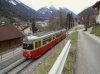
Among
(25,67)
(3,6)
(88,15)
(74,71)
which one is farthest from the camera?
(3,6)

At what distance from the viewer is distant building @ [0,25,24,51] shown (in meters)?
29.7

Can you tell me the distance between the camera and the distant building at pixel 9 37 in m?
29.7

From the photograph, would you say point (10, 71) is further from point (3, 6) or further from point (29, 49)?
point (3, 6)

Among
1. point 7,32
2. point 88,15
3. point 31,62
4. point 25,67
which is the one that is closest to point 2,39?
point 7,32

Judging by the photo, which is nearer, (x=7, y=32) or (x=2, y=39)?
(x=2, y=39)

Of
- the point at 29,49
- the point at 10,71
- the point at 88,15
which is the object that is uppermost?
the point at 88,15

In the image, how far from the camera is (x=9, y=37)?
105 ft

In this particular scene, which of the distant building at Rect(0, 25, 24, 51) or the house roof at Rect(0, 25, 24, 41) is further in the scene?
the house roof at Rect(0, 25, 24, 41)

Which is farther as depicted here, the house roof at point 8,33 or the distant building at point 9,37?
the house roof at point 8,33

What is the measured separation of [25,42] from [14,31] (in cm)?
1473

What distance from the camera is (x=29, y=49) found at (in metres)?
21.5

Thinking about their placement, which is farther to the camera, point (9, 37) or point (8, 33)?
point (8, 33)

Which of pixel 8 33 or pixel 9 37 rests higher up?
pixel 8 33

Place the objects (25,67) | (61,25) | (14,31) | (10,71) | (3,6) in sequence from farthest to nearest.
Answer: (3,6) < (61,25) < (14,31) < (25,67) < (10,71)
